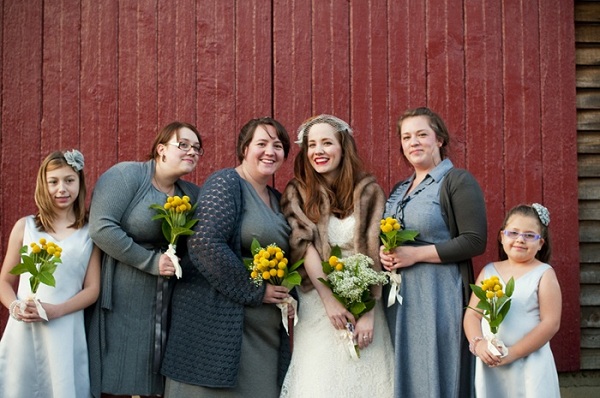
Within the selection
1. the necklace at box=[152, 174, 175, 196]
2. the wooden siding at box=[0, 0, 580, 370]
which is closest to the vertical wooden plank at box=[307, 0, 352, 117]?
the wooden siding at box=[0, 0, 580, 370]

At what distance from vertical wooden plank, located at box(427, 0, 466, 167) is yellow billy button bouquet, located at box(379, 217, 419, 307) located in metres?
1.63

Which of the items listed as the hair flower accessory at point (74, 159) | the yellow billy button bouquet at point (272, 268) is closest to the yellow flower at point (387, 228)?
the yellow billy button bouquet at point (272, 268)

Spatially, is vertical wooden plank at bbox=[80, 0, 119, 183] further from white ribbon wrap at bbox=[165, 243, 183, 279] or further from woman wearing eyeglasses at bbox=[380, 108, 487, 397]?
woman wearing eyeglasses at bbox=[380, 108, 487, 397]

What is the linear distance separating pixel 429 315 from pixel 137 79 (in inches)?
104

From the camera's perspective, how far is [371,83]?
5.10 metres

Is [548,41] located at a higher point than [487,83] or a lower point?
higher

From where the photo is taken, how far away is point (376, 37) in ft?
16.8

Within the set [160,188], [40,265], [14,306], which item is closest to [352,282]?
[160,188]

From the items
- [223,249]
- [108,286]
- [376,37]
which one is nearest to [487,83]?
[376,37]

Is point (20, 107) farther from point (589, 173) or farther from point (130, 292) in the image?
point (589, 173)

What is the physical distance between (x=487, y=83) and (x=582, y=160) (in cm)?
90

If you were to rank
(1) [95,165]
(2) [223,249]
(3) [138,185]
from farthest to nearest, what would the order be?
(1) [95,165]
(3) [138,185]
(2) [223,249]

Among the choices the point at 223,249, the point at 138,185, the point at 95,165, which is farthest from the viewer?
the point at 95,165

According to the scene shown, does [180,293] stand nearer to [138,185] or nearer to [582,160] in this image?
[138,185]
